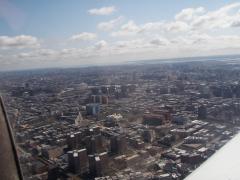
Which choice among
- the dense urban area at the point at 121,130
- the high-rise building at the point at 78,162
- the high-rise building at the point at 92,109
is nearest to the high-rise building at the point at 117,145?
the dense urban area at the point at 121,130

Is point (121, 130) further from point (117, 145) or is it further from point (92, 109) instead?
point (92, 109)

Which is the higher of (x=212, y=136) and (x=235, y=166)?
(x=235, y=166)

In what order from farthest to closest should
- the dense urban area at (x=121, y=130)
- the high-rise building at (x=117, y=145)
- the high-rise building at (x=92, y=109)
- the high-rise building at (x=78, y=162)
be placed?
the high-rise building at (x=92, y=109)
the high-rise building at (x=117, y=145)
the high-rise building at (x=78, y=162)
the dense urban area at (x=121, y=130)

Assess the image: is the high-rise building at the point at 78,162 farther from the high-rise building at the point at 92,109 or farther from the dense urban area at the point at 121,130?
the high-rise building at the point at 92,109

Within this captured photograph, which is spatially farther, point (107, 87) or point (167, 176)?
point (107, 87)

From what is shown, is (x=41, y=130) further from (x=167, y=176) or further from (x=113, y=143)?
(x=167, y=176)

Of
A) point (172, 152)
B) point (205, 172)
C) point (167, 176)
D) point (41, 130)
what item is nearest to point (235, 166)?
point (205, 172)

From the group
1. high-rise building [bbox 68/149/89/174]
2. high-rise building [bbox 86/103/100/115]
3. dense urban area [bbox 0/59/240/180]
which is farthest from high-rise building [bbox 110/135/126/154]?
high-rise building [bbox 86/103/100/115]

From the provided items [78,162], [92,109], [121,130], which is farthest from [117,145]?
[92,109]
